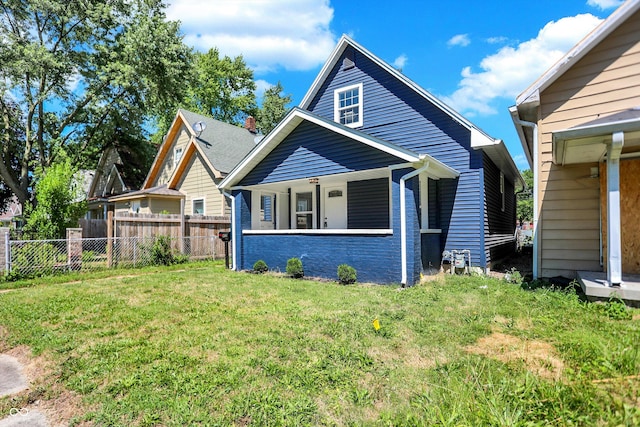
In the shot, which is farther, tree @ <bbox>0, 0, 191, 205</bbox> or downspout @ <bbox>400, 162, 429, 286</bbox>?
tree @ <bbox>0, 0, 191, 205</bbox>

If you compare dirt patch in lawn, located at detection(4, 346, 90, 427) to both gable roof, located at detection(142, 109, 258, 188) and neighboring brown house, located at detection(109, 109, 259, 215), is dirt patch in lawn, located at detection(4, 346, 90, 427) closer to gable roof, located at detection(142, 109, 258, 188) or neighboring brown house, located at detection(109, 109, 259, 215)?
neighboring brown house, located at detection(109, 109, 259, 215)

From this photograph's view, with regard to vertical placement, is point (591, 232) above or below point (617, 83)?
below

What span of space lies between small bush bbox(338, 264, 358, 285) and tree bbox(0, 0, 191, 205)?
17.3 meters

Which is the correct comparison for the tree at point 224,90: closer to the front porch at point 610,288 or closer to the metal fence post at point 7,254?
the metal fence post at point 7,254

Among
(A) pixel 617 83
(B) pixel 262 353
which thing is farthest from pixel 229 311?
(A) pixel 617 83

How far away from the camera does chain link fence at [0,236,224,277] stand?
906 cm

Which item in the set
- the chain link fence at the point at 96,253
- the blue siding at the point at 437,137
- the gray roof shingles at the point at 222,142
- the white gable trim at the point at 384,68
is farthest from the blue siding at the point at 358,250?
the gray roof shingles at the point at 222,142

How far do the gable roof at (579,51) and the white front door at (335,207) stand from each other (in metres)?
5.92

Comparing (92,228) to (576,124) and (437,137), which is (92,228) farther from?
(576,124)

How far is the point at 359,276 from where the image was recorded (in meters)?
8.29

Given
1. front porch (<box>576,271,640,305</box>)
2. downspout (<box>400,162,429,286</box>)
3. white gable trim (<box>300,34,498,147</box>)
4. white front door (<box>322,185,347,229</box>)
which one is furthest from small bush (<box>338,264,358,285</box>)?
white gable trim (<box>300,34,498,147</box>)

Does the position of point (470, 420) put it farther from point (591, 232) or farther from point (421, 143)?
point (421, 143)

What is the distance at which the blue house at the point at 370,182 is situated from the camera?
795 cm

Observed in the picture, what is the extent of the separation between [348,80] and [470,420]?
11273 millimetres
